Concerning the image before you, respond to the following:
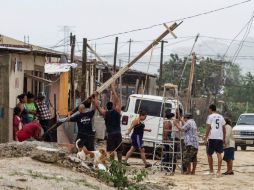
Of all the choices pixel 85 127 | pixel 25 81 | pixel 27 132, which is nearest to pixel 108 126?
pixel 85 127

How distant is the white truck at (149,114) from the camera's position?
21045 mm

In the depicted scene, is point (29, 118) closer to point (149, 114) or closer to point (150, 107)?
point (149, 114)

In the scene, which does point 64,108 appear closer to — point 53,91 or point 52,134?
point 53,91

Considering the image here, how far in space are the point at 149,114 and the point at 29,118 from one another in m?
4.71

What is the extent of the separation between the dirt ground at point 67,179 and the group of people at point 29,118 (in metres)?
2.82

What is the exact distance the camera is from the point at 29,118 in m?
18.1

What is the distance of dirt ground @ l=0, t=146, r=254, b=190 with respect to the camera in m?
10.3

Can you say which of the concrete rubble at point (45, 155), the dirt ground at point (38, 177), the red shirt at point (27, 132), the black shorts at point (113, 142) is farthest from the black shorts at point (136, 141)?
the dirt ground at point (38, 177)

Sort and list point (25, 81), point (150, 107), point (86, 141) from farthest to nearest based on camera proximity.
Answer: point (25, 81) < point (150, 107) < point (86, 141)

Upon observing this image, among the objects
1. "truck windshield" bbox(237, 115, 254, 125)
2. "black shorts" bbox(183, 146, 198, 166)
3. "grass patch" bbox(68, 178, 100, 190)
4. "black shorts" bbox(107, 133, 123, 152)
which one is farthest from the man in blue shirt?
"truck windshield" bbox(237, 115, 254, 125)

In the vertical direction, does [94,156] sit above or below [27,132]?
below

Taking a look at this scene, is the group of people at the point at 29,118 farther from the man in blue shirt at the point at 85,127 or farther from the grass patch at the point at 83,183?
the grass patch at the point at 83,183

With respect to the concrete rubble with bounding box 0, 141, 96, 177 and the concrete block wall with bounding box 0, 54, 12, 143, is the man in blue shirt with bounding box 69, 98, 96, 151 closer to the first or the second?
the concrete rubble with bounding box 0, 141, 96, 177

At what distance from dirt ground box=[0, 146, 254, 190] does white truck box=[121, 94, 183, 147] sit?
144 inches
